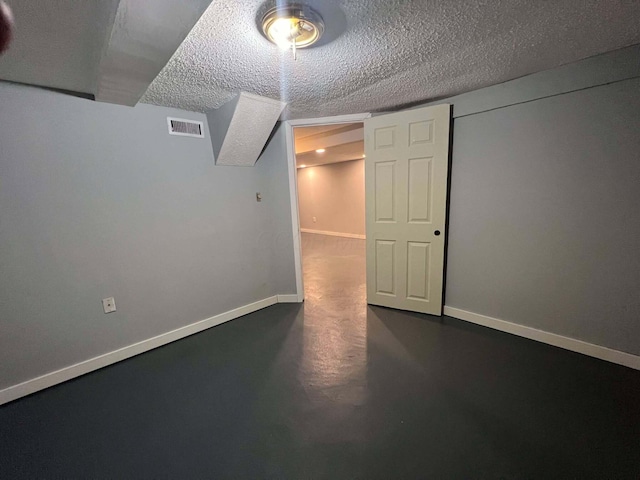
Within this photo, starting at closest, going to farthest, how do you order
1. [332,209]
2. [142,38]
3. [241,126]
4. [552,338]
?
[142,38] < [552,338] < [241,126] < [332,209]

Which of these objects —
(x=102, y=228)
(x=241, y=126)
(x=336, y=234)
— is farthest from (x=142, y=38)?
(x=336, y=234)

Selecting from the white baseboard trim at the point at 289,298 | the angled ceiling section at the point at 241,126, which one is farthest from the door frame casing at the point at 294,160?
the angled ceiling section at the point at 241,126

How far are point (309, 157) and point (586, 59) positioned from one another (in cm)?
492

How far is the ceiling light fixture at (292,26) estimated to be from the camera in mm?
1131

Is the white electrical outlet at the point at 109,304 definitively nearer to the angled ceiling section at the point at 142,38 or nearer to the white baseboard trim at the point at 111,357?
the white baseboard trim at the point at 111,357

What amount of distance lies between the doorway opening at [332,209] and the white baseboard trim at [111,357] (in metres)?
1.04

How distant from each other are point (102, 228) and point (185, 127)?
109cm

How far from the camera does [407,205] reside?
102 inches

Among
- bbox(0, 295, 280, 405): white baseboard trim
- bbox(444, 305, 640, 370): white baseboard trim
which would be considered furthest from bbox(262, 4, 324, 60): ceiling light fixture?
bbox(444, 305, 640, 370): white baseboard trim

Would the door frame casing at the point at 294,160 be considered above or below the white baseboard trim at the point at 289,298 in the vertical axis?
above

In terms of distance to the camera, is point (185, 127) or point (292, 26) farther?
point (185, 127)

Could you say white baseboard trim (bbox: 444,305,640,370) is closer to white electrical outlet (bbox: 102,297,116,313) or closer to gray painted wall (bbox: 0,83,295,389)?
gray painted wall (bbox: 0,83,295,389)

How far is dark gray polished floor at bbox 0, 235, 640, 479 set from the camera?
125 cm

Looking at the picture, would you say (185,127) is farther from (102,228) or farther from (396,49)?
(396,49)
